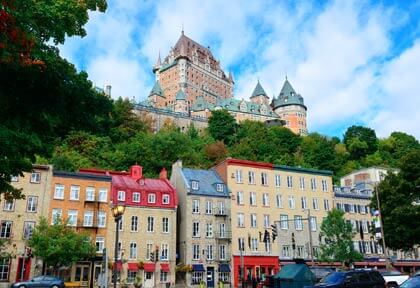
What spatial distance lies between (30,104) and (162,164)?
195 feet

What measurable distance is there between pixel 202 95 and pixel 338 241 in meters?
126

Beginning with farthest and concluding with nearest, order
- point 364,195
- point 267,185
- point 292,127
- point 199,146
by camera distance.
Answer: point 292,127 < point 199,146 < point 364,195 < point 267,185

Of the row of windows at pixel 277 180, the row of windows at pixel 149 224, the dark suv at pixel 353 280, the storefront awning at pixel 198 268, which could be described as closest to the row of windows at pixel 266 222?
the row of windows at pixel 277 180

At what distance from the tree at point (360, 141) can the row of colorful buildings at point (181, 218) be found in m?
59.8

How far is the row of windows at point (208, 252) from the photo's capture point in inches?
1826

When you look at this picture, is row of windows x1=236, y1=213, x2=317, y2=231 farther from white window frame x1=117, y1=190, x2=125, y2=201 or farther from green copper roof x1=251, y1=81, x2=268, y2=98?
green copper roof x1=251, y1=81, x2=268, y2=98

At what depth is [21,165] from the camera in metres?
14.3

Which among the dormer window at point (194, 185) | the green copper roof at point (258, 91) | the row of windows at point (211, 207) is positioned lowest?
the row of windows at point (211, 207)

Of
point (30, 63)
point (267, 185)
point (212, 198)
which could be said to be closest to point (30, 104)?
point (30, 63)

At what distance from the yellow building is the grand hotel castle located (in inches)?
3005

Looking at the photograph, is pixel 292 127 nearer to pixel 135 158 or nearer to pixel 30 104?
pixel 135 158

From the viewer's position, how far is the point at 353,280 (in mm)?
19641

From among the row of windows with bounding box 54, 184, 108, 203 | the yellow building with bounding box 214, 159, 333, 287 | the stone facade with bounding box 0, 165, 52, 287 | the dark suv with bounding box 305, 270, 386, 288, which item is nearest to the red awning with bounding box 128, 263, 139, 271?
the row of windows with bounding box 54, 184, 108, 203

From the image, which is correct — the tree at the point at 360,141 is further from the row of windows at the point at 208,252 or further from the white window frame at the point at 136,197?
the white window frame at the point at 136,197
